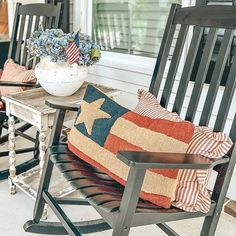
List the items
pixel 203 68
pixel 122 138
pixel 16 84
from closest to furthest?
pixel 122 138, pixel 203 68, pixel 16 84

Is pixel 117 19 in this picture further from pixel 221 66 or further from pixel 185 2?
pixel 221 66

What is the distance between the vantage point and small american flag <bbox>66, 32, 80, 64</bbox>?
1899 mm

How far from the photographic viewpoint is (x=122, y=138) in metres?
1.38

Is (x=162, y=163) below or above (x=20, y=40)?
below

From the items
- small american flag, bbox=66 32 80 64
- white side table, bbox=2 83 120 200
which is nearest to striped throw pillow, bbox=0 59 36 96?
white side table, bbox=2 83 120 200

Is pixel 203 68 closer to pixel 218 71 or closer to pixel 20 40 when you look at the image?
pixel 218 71

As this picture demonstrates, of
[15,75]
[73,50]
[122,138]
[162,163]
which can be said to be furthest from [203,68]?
[15,75]

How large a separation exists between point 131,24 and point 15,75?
87 centimetres

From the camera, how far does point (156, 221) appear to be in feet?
4.11

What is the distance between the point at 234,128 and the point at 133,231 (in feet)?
2.65

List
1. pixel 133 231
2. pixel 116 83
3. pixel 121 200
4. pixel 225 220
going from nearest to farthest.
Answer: pixel 121 200 → pixel 133 231 → pixel 225 220 → pixel 116 83

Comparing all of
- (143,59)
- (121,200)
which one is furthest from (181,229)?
(143,59)

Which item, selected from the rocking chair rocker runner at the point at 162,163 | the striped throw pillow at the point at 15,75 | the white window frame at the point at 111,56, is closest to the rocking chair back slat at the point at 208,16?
the rocking chair rocker runner at the point at 162,163

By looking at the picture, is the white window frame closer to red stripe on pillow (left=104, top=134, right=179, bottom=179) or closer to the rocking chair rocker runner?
the rocking chair rocker runner
